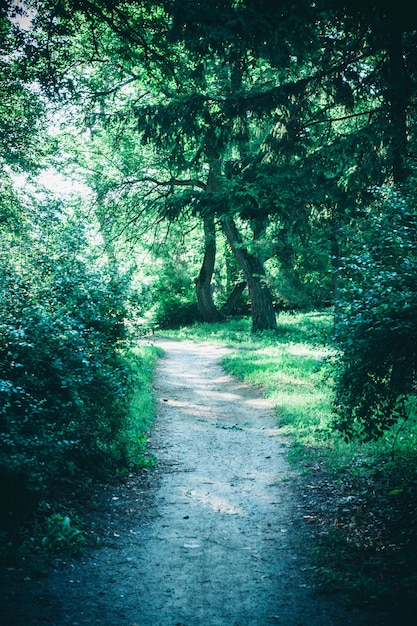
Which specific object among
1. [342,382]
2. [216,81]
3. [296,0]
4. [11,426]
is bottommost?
[11,426]

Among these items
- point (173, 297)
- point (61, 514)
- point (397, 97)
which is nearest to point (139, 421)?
point (61, 514)

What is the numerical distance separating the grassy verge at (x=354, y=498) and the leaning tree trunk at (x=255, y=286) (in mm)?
9928

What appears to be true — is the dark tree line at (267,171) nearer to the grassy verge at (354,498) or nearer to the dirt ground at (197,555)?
the grassy verge at (354,498)

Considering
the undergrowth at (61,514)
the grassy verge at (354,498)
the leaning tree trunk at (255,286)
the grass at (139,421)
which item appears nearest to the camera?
the grassy verge at (354,498)

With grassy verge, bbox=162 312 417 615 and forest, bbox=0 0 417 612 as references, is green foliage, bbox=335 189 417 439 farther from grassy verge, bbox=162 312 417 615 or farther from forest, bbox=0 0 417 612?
grassy verge, bbox=162 312 417 615

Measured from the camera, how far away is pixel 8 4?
6.49 meters

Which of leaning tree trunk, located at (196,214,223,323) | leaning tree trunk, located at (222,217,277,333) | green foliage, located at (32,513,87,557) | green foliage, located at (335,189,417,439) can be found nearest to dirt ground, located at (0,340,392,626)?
green foliage, located at (32,513,87,557)

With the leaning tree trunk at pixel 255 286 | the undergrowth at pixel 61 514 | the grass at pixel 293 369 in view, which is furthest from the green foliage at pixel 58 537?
the leaning tree trunk at pixel 255 286

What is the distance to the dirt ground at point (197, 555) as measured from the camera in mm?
3744

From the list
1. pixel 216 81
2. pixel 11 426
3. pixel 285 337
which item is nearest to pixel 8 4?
pixel 11 426

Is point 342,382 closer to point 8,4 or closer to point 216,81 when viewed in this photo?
point 8,4

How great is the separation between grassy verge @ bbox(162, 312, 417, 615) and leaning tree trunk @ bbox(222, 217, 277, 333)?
9.93 meters

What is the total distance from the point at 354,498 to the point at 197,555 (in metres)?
2.25

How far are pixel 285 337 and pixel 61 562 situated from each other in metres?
16.1
